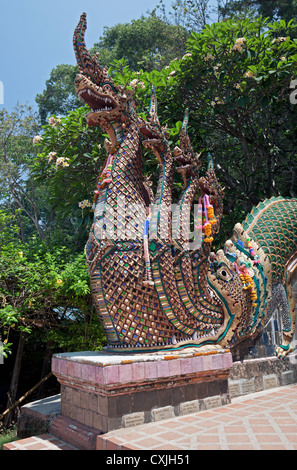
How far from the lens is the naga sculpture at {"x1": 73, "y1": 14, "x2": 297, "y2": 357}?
395 centimetres

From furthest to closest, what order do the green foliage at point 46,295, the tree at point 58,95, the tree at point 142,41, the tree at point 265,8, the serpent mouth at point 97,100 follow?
the tree at point 58,95, the tree at point 142,41, the tree at point 265,8, the green foliage at point 46,295, the serpent mouth at point 97,100

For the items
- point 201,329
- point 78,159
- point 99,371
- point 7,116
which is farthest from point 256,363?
point 7,116

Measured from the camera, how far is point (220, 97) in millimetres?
7605

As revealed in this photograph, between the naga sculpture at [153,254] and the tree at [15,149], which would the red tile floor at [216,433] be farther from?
the tree at [15,149]

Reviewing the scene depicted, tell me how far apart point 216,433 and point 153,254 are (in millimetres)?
1783

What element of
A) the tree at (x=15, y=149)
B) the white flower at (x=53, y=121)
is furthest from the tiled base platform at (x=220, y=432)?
the tree at (x=15, y=149)

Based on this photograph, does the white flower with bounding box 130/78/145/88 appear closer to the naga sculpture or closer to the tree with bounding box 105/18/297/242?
the tree with bounding box 105/18/297/242

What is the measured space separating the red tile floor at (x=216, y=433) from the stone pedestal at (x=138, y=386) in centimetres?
11

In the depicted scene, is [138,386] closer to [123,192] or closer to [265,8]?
[123,192]

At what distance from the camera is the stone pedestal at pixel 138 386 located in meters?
3.30

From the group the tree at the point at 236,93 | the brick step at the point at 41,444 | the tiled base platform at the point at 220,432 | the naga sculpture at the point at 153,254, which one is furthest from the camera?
the tree at the point at 236,93

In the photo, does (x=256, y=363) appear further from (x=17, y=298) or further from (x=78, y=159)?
(x=78, y=159)

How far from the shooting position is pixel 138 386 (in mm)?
3461

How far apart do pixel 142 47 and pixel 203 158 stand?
1077cm
